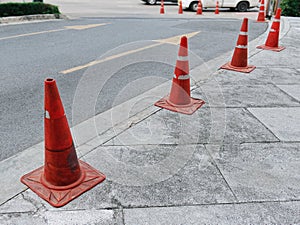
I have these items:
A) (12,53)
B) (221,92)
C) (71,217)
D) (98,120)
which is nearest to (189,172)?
(71,217)

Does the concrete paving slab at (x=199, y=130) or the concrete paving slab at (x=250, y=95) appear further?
the concrete paving slab at (x=250, y=95)

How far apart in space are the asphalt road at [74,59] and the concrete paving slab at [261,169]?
174 cm

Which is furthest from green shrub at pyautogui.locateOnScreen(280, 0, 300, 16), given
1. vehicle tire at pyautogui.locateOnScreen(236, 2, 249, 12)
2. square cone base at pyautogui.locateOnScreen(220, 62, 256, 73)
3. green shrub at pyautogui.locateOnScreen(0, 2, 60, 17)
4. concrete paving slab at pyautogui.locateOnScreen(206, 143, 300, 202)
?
concrete paving slab at pyautogui.locateOnScreen(206, 143, 300, 202)

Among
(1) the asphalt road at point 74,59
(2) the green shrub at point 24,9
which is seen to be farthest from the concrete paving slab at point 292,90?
(2) the green shrub at point 24,9

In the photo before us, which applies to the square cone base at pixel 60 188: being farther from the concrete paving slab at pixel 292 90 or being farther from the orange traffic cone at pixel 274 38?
the orange traffic cone at pixel 274 38

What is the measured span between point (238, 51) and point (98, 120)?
→ 328cm

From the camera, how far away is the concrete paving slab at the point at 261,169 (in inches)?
95.4

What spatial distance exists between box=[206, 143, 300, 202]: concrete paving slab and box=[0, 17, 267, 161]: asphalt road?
68.5 inches

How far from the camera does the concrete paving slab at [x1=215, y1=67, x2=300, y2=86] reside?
5.04 m

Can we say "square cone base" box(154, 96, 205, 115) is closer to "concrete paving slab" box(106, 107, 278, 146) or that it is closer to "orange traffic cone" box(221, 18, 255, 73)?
"concrete paving slab" box(106, 107, 278, 146)

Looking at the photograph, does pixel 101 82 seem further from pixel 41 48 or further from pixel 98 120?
pixel 41 48

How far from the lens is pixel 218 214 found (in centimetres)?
218

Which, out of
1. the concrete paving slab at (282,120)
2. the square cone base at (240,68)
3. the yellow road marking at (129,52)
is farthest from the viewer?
the square cone base at (240,68)

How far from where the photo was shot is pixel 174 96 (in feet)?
12.9
